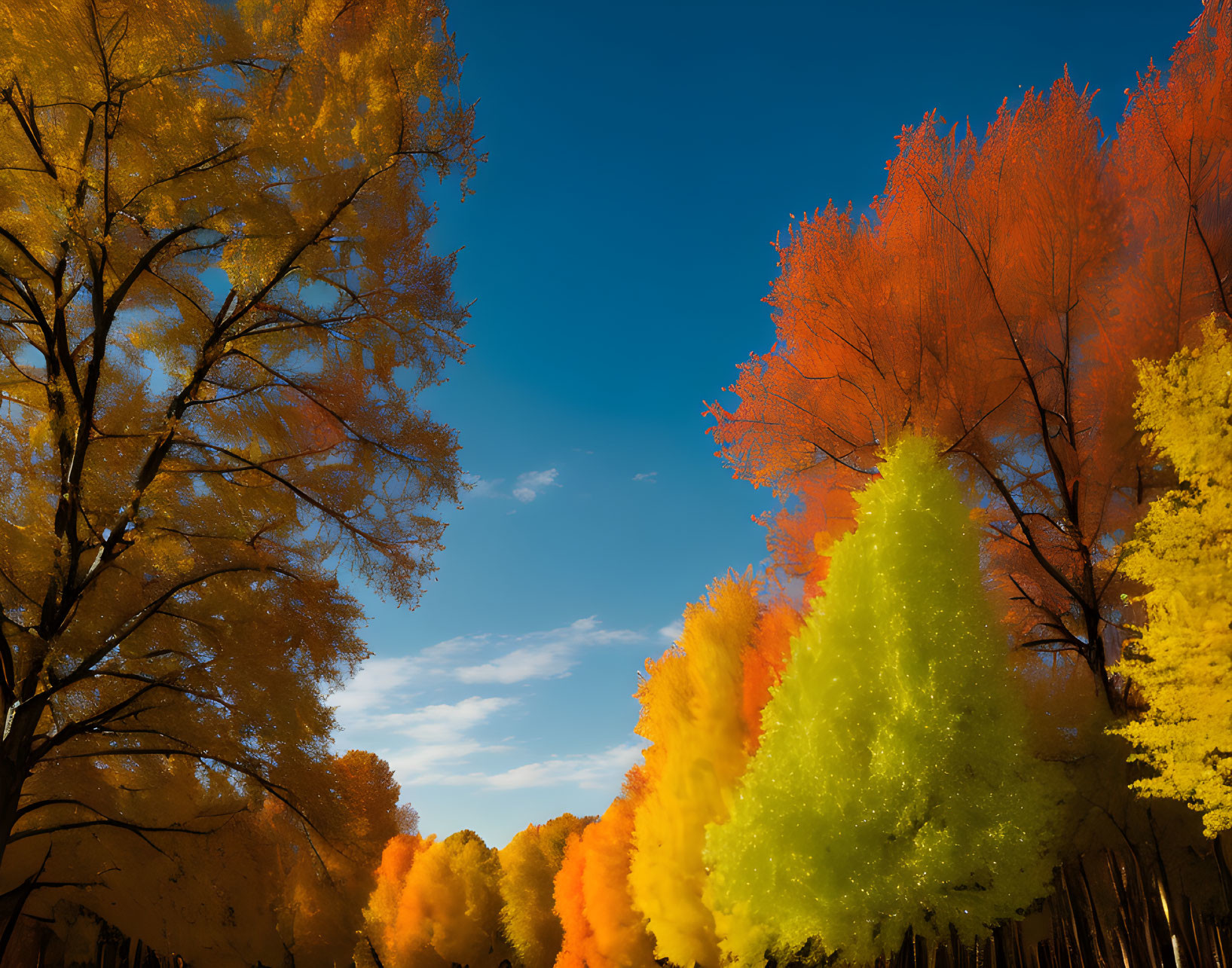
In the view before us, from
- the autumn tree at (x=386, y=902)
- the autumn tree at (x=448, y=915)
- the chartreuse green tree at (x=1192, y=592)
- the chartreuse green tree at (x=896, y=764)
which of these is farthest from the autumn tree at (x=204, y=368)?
the autumn tree at (x=448, y=915)

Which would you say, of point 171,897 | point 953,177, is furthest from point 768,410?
point 171,897

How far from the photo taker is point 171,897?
10.9 metres

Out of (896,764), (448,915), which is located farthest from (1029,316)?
(448,915)

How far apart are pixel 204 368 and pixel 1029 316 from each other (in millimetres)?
14495

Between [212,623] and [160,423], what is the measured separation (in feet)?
8.01

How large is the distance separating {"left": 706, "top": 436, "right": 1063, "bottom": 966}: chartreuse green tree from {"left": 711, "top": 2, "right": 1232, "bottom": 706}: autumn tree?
11.1ft

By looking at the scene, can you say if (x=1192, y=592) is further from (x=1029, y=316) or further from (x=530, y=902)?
(x=530, y=902)

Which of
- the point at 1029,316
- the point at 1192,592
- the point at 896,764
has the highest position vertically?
the point at 1029,316

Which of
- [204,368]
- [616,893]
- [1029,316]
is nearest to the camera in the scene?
[204,368]

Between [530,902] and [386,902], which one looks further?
[386,902]

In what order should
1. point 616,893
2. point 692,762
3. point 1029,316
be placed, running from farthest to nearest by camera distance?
point 616,893, point 692,762, point 1029,316

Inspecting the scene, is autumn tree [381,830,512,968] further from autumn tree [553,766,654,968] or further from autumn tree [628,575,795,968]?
autumn tree [628,575,795,968]

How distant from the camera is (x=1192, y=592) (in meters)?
9.73

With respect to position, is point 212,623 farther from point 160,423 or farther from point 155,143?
point 155,143
